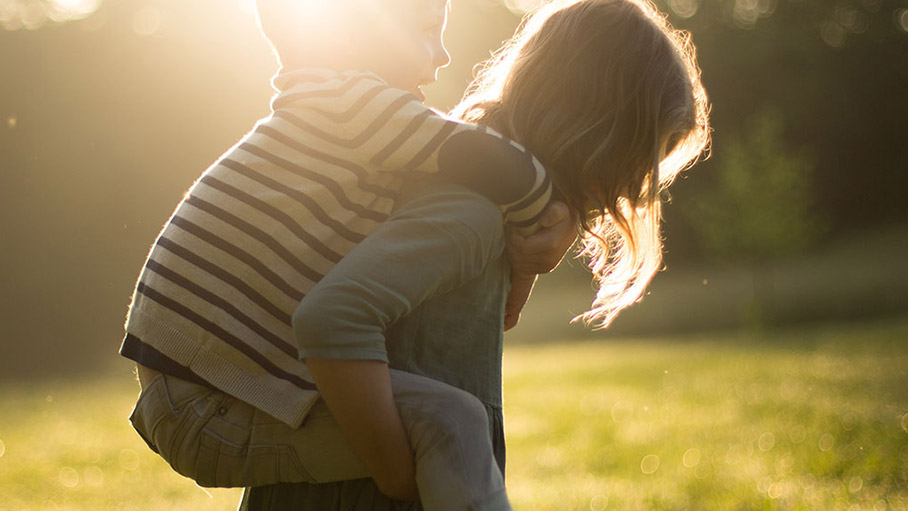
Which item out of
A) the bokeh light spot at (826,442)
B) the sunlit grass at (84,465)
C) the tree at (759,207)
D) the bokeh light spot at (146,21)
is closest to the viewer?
the bokeh light spot at (826,442)

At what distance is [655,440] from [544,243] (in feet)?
20.5

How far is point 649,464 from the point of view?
6.51 meters

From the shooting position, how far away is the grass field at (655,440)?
5.44 m

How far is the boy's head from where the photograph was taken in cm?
159

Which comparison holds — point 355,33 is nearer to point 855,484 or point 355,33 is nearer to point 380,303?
point 380,303

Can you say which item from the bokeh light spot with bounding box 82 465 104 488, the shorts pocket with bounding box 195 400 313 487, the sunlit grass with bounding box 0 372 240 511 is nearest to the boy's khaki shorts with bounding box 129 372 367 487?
the shorts pocket with bounding box 195 400 313 487

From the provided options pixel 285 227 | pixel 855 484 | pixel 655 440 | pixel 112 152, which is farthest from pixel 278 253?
pixel 112 152

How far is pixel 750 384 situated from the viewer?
33.2 ft

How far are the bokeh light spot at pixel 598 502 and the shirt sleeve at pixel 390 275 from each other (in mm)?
4264

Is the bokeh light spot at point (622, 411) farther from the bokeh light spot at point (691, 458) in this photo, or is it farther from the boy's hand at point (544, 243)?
the boy's hand at point (544, 243)

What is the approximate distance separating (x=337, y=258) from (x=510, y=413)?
865 centimetres

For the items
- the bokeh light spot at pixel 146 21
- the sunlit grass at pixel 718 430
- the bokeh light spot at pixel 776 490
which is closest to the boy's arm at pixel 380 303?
the sunlit grass at pixel 718 430

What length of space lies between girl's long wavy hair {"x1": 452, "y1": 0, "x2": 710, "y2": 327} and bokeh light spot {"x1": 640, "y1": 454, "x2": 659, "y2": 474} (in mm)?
4877

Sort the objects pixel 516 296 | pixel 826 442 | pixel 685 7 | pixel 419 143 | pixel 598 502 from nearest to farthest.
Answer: pixel 419 143 < pixel 516 296 < pixel 598 502 < pixel 826 442 < pixel 685 7
